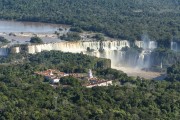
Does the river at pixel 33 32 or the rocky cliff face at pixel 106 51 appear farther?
the rocky cliff face at pixel 106 51

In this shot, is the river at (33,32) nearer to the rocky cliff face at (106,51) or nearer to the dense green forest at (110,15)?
the dense green forest at (110,15)

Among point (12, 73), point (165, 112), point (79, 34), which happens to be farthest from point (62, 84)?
point (79, 34)

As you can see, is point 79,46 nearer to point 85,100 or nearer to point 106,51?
point 106,51

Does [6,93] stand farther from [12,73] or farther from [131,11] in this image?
[131,11]

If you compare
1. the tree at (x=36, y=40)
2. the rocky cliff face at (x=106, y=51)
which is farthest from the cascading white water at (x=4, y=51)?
the tree at (x=36, y=40)

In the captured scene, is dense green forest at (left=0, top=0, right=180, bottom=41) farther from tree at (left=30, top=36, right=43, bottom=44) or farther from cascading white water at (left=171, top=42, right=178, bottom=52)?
tree at (left=30, top=36, right=43, bottom=44)

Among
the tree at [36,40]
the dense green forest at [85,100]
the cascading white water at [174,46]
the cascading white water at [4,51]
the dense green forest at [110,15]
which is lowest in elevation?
the dense green forest at [85,100]
